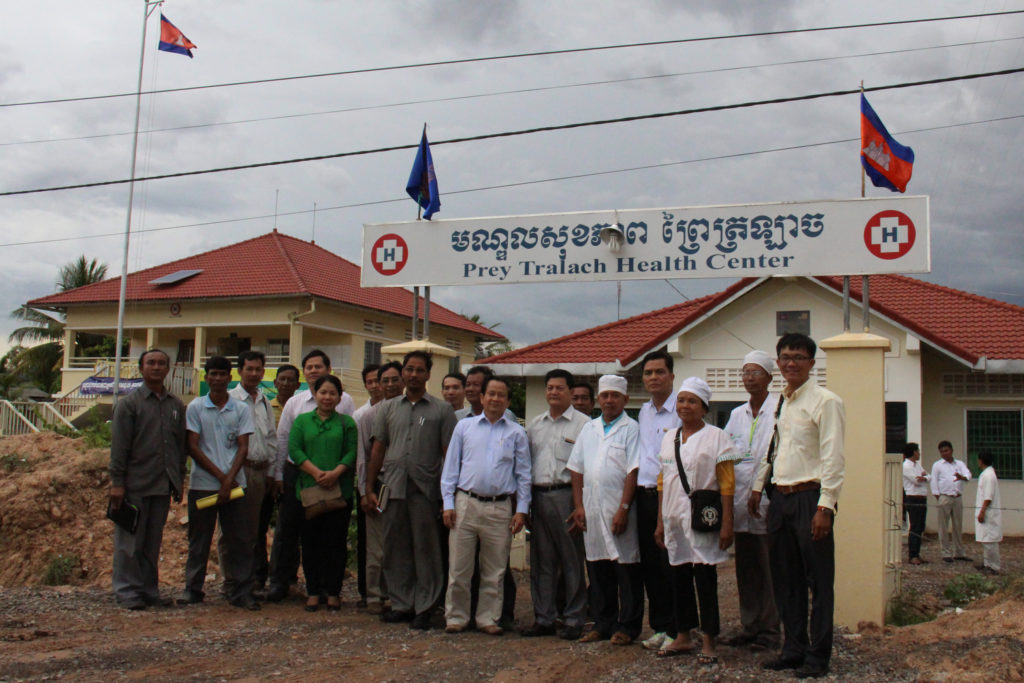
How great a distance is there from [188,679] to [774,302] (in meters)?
13.6

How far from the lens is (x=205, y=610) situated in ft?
22.5

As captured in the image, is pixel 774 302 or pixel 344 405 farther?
pixel 774 302

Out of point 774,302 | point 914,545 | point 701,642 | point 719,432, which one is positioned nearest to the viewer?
point 719,432

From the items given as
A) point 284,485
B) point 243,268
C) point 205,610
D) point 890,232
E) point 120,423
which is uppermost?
point 243,268

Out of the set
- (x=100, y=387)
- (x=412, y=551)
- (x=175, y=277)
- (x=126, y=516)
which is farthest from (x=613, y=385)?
(x=175, y=277)

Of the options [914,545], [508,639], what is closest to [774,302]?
[914,545]

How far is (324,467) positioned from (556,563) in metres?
1.98

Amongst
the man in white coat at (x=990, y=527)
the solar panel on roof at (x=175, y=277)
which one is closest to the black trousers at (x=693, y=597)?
the man in white coat at (x=990, y=527)

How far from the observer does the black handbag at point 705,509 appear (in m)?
5.22

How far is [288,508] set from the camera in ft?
23.9

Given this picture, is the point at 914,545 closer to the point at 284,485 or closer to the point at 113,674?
the point at 284,485

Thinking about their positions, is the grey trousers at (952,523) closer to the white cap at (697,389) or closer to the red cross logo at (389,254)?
the red cross logo at (389,254)

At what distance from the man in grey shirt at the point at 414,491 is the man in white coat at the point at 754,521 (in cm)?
211

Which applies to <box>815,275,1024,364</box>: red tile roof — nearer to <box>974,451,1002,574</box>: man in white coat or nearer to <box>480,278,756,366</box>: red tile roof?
<box>480,278,756,366</box>: red tile roof
